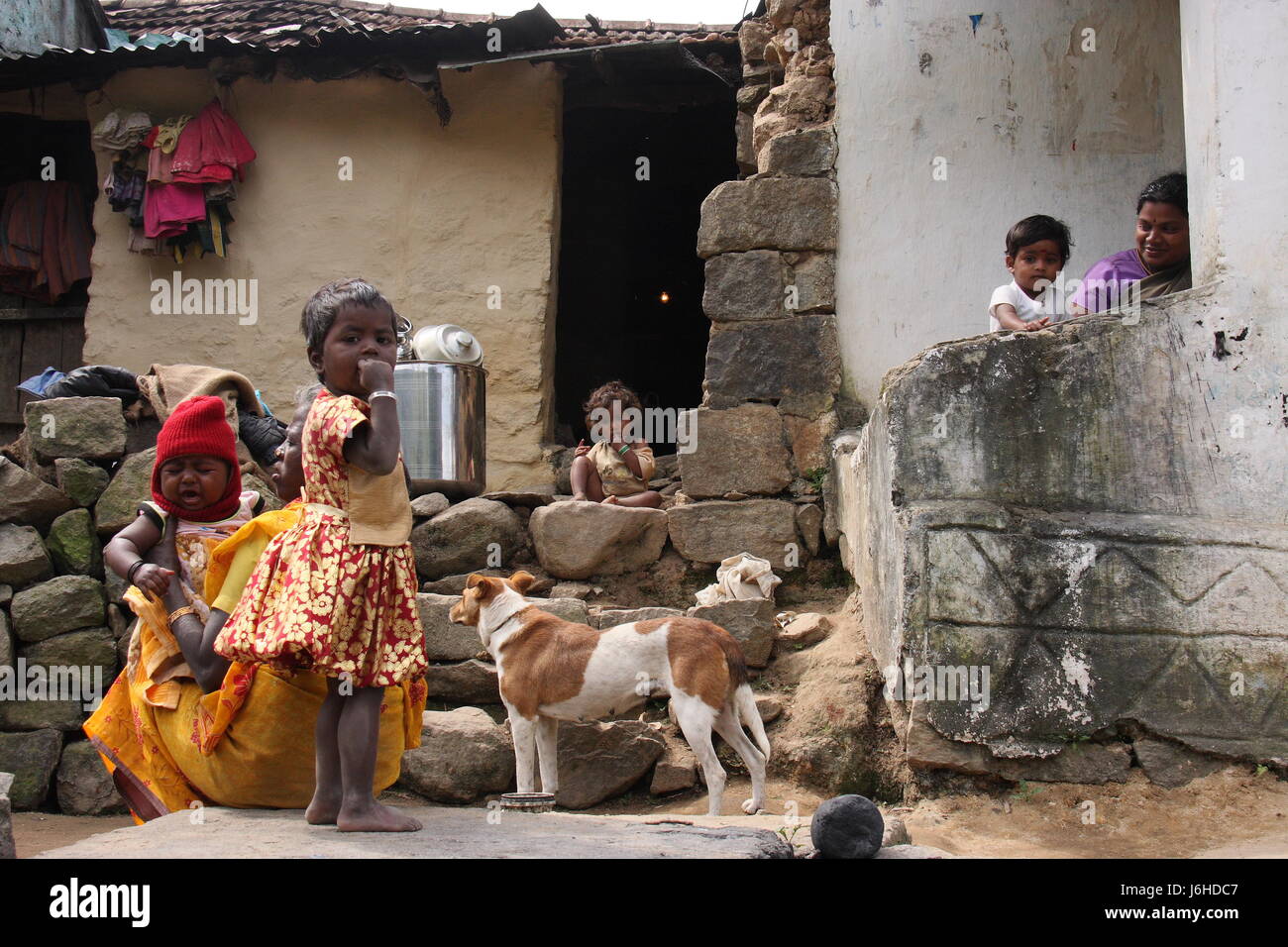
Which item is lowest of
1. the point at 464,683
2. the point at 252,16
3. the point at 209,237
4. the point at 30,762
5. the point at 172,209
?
the point at 30,762

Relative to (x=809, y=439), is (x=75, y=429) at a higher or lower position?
higher

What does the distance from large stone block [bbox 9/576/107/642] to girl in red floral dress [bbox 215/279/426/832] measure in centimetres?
405

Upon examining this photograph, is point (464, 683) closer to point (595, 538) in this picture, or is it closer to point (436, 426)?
point (595, 538)

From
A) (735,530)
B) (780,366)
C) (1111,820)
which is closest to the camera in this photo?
(1111,820)

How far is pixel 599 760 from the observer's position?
4980 mm

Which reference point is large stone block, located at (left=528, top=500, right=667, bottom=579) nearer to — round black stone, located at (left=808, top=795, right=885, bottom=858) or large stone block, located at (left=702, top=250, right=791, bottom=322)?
large stone block, located at (left=702, top=250, right=791, bottom=322)

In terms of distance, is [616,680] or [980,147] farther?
[980,147]

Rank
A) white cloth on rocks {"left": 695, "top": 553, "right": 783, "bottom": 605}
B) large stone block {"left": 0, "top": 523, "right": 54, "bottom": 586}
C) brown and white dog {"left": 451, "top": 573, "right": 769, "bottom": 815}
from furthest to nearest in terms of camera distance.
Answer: large stone block {"left": 0, "top": 523, "right": 54, "bottom": 586} → white cloth on rocks {"left": 695, "top": 553, "right": 783, "bottom": 605} → brown and white dog {"left": 451, "top": 573, "right": 769, "bottom": 815}

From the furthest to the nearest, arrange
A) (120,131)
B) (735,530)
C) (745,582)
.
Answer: (120,131) → (735,530) → (745,582)

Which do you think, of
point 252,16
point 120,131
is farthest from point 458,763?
point 252,16

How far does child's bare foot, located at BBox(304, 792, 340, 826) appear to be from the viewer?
300 cm

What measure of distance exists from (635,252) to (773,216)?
21.4ft

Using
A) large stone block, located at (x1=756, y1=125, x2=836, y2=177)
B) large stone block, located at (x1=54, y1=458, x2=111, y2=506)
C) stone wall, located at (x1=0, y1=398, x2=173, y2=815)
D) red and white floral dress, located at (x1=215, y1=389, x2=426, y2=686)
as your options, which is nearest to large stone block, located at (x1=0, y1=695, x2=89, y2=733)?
stone wall, located at (x1=0, y1=398, x2=173, y2=815)

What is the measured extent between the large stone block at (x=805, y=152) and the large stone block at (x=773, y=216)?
0.06 metres
